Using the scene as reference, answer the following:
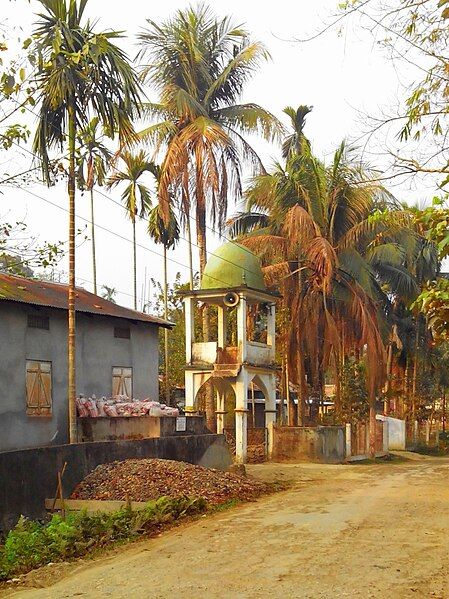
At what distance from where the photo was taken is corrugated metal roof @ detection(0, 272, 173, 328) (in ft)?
72.8

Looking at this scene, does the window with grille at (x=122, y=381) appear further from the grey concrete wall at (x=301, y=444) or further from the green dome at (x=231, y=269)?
the grey concrete wall at (x=301, y=444)

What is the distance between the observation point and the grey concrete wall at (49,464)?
15.7 metres

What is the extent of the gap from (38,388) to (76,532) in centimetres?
936

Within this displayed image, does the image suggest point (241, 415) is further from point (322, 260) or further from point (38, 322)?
point (38, 322)

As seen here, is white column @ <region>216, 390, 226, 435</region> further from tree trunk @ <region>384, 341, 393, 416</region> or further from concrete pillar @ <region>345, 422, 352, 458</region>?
tree trunk @ <region>384, 341, 393, 416</region>

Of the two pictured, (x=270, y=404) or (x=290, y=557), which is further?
(x=270, y=404)

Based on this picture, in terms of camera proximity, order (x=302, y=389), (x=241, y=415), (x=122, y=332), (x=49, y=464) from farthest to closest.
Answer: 1. (x=302, y=389)
2. (x=241, y=415)
3. (x=122, y=332)
4. (x=49, y=464)

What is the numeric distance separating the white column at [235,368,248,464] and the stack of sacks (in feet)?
14.2

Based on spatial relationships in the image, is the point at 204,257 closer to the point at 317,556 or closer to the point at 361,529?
the point at 361,529

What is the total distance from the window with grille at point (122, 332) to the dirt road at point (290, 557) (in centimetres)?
905

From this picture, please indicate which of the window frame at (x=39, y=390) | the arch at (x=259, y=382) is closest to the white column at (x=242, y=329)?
the arch at (x=259, y=382)

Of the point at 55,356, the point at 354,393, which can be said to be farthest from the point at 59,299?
the point at 354,393

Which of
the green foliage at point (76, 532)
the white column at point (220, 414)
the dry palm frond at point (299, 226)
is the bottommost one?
the green foliage at point (76, 532)

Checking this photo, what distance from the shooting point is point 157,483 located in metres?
18.0
